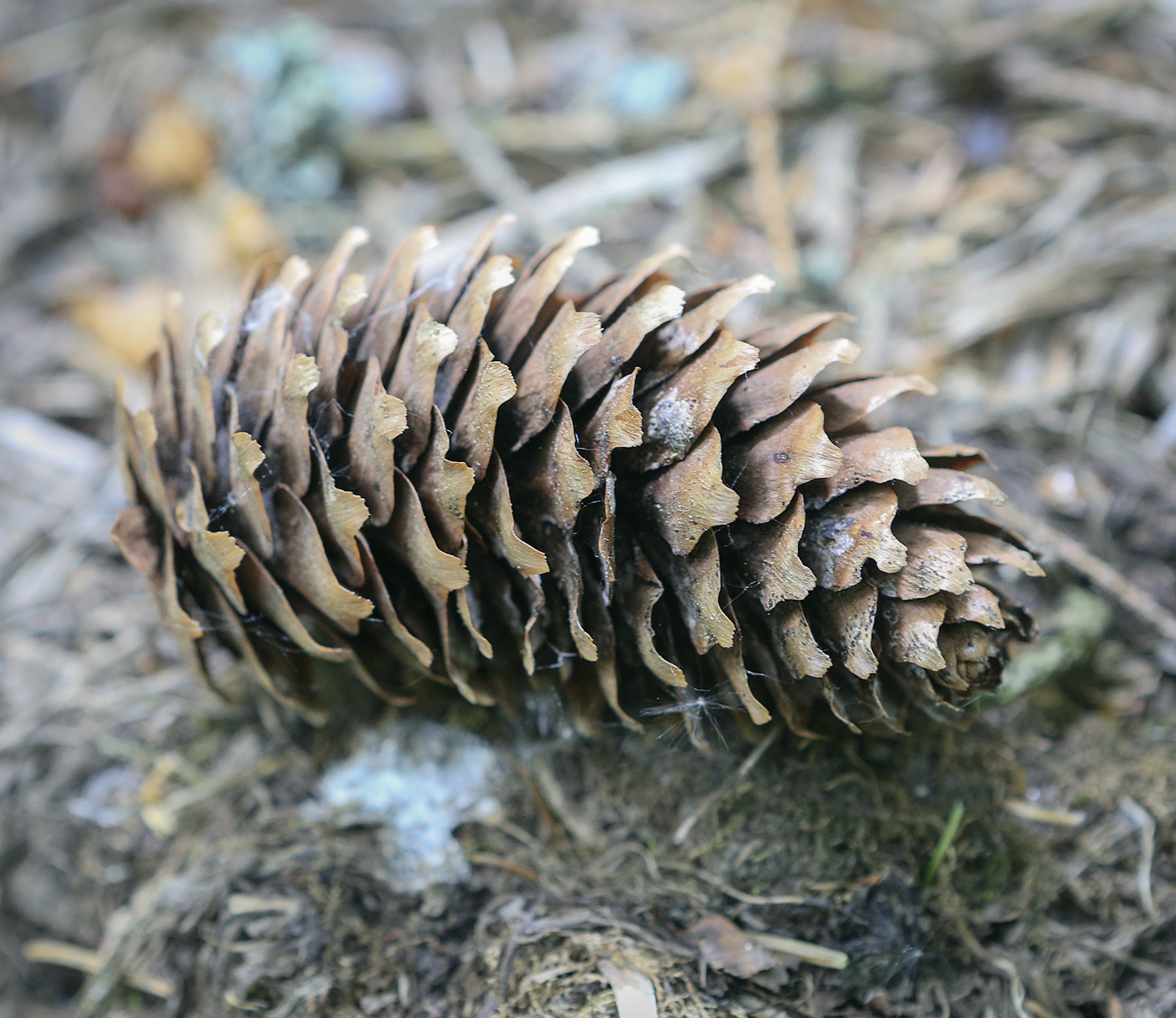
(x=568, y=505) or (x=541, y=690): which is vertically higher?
(x=568, y=505)

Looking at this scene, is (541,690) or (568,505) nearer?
(568,505)

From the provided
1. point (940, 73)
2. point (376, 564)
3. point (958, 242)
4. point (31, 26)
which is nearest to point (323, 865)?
point (376, 564)

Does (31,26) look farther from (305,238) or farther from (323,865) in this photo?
(323,865)

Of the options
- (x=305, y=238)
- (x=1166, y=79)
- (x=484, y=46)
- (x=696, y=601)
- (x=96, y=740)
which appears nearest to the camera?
(x=696, y=601)

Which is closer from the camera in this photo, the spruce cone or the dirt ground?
the spruce cone
